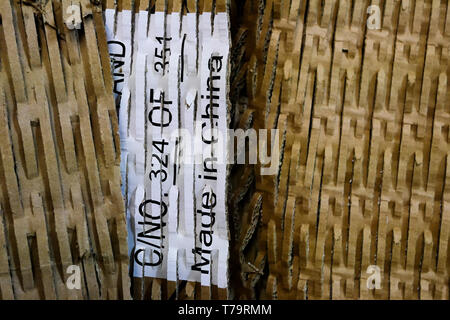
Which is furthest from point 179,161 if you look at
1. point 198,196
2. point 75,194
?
point 75,194

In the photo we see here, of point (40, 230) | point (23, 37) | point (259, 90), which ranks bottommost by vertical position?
point (40, 230)

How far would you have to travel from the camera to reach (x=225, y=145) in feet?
3.31

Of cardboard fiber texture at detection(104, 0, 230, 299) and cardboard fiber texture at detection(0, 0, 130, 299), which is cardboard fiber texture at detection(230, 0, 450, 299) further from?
cardboard fiber texture at detection(0, 0, 130, 299)

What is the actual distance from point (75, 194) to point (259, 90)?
1.27ft

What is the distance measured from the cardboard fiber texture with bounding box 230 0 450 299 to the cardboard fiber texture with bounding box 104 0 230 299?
6cm

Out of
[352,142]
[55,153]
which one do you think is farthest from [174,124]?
[352,142]

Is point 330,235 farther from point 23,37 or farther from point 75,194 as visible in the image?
point 23,37

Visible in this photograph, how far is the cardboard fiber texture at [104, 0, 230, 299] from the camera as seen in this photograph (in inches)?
39.3

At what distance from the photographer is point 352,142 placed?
1.00 meters

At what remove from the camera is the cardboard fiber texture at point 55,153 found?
0.98 m

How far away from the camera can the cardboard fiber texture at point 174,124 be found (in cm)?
100

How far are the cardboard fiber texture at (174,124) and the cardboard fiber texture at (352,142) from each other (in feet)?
0.21

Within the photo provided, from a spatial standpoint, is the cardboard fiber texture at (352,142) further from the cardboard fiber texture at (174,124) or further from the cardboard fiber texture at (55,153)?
the cardboard fiber texture at (55,153)

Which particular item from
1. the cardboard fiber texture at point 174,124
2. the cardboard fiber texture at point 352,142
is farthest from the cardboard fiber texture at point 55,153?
the cardboard fiber texture at point 352,142
